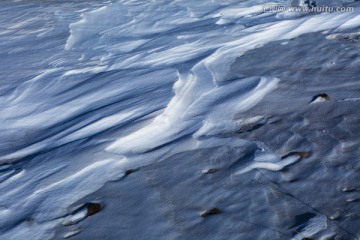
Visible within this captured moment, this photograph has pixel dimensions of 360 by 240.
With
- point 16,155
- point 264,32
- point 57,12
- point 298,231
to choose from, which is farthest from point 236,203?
point 57,12

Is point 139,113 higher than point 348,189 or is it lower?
higher

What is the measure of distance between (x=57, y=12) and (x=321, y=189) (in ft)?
14.8

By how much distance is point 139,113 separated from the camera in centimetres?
270

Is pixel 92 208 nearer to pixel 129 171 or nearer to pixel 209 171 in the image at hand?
pixel 129 171

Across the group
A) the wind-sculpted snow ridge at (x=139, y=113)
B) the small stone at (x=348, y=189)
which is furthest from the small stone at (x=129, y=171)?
the small stone at (x=348, y=189)

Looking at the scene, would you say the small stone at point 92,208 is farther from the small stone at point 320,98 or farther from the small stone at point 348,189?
the small stone at point 320,98

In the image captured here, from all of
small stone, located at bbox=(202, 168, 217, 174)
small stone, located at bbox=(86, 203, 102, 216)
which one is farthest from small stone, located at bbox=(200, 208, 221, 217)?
small stone, located at bbox=(86, 203, 102, 216)

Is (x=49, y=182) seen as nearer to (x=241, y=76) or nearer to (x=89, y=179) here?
(x=89, y=179)

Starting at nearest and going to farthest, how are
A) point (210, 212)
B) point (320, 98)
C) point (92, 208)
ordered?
point (210, 212)
point (92, 208)
point (320, 98)

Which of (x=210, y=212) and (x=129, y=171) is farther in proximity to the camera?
(x=129, y=171)

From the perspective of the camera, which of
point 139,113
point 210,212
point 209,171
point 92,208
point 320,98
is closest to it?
point 210,212

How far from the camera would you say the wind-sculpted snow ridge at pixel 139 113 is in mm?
1951

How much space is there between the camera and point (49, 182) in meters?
2.17

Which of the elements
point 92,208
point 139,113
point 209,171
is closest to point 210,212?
point 209,171
